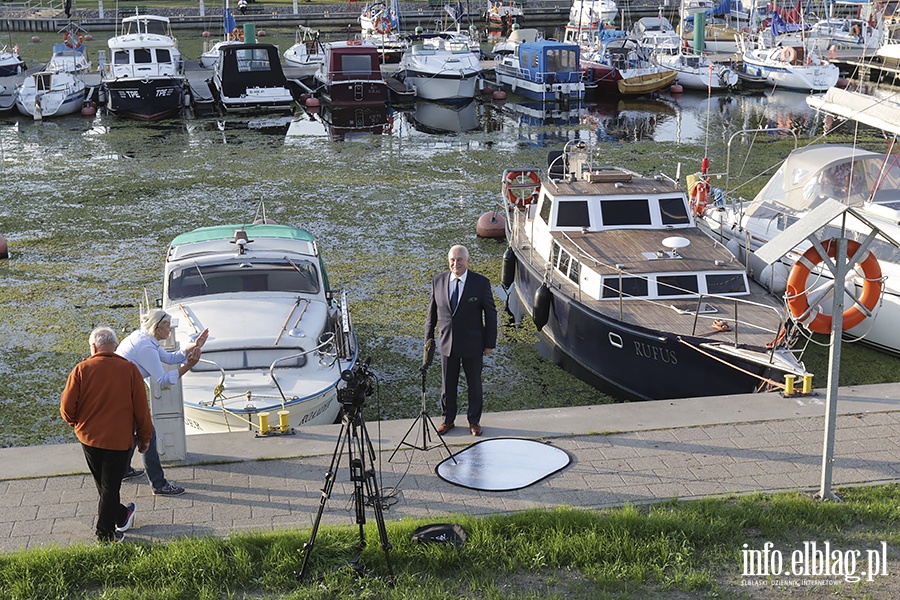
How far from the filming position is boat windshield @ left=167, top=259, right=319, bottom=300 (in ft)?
42.6

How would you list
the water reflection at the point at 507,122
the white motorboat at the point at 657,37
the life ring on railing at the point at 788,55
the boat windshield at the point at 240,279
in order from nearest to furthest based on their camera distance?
the boat windshield at the point at 240,279, the water reflection at the point at 507,122, the life ring on railing at the point at 788,55, the white motorboat at the point at 657,37

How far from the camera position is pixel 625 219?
15.5 meters

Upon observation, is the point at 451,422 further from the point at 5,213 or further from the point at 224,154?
the point at 224,154

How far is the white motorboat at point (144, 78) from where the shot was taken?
116 ft

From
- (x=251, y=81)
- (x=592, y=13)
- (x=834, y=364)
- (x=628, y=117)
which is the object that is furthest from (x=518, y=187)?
(x=592, y=13)

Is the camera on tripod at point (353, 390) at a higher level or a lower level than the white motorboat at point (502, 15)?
lower

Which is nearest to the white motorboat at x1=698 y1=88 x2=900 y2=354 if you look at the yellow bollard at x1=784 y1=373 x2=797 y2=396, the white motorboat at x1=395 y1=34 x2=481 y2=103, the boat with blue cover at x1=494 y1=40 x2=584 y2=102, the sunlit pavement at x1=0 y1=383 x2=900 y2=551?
the yellow bollard at x1=784 y1=373 x2=797 y2=396

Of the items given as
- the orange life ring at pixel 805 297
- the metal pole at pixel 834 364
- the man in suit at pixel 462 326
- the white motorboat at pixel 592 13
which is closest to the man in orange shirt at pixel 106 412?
the man in suit at pixel 462 326

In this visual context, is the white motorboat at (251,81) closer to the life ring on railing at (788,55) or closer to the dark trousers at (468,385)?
the life ring on railing at (788,55)

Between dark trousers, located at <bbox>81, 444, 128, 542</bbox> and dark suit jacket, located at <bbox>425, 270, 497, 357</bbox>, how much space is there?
320 cm

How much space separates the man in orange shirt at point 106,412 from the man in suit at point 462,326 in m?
3.00

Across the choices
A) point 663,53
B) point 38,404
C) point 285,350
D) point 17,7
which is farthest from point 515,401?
point 17,7

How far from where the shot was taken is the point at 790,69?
41.7 metres

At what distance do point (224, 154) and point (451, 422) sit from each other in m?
21.0
